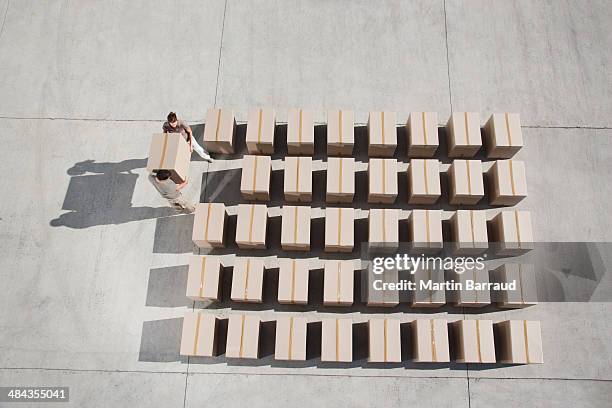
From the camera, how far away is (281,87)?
7672 millimetres

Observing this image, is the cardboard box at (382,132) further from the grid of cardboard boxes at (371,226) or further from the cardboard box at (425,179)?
the cardboard box at (425,179)

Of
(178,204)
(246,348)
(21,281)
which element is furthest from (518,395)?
(21,281)

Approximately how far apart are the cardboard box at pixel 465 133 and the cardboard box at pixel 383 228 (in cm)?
148

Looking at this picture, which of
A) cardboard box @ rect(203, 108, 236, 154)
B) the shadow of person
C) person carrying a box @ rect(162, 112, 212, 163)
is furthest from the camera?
the shadow of person

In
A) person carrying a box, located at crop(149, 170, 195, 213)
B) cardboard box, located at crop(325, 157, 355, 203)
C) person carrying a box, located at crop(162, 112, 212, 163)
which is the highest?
person carrying a box, located at crop(162, 112, 212, 163)

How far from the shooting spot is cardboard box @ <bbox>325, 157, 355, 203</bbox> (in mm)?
6609

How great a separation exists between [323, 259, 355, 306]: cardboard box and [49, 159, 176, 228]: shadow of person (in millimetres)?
2646

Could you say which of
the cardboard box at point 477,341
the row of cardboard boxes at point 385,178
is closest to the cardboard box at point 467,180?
the row of cardboard boxes at point 385,178

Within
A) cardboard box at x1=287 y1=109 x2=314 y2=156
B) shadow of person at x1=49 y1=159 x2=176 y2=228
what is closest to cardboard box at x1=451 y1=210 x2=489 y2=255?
cardboard box at x1=287 y1=109 x2=314 y2=156

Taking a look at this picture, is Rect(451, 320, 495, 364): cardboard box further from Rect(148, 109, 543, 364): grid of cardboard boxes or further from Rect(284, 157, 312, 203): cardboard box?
Rect(284, 157, 312, 203): cardboard box

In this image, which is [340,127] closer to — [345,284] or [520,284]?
[345,284]

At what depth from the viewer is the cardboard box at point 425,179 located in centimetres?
665

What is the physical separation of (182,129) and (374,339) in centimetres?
394

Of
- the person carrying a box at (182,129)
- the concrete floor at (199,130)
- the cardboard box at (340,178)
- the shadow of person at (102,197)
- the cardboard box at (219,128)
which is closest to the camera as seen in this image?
the person carrying a box at (182,129)
